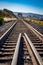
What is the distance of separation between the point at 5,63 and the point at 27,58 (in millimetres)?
725

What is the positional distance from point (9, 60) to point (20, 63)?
44cm

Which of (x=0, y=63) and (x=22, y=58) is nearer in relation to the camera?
(x=0, y=63)

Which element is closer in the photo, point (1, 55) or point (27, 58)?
point (27, 58)

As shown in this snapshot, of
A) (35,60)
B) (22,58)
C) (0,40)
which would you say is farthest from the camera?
(0,40)

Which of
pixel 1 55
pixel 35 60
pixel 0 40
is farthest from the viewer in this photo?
pixel 0 40

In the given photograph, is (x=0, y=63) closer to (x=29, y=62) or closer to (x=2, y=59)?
(x=2, y=59)

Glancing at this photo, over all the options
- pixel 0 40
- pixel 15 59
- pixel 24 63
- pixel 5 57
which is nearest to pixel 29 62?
pixel 24 63

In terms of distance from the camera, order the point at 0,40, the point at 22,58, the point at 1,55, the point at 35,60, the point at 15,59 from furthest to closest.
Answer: the point at 0,40 → the point at 1,55 → the point at 22,58 → the point at 35,60 → the point at 15,59

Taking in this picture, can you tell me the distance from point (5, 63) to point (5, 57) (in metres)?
0.43

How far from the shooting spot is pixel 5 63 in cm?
393

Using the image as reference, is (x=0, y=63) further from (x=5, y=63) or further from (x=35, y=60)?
(x=35, y=60)

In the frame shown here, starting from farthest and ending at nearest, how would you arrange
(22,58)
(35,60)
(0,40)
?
(0,40) < (22,58) < (35,60)

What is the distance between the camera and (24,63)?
3896 millimetres

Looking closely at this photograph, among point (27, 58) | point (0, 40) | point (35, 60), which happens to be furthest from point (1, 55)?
point (0, 40)
